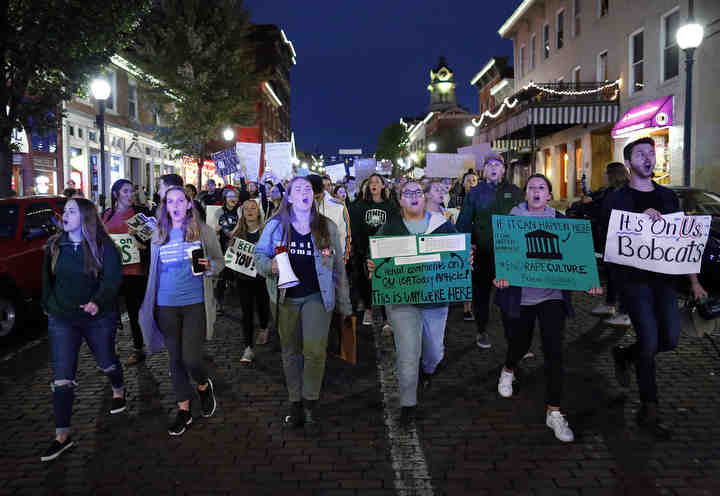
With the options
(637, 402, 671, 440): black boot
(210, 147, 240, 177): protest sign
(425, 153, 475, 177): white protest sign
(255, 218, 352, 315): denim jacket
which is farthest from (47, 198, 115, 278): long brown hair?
(425, 153, 475, 177): white protest sign

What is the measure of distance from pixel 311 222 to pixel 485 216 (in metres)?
2.79

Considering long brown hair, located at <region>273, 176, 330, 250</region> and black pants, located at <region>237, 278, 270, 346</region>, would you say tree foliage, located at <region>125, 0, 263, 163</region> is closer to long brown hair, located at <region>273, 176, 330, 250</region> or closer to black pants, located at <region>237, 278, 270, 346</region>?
black pants, located at <region>237, 278, 270, 346</region>

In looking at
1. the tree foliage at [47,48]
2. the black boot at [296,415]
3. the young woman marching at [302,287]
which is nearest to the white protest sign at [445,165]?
the tree foliage at [47,48]

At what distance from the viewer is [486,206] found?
7.00m

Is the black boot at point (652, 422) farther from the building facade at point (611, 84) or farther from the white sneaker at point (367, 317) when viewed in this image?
the building facade at point (611, 84)

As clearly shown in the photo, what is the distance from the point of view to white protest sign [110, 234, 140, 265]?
6.68m

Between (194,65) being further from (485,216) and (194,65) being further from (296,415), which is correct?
(296,415)

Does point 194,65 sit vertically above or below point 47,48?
above

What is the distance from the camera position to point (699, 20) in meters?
18.4

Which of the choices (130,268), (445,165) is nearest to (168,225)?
(130,268)

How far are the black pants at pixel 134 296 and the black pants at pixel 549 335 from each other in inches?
161

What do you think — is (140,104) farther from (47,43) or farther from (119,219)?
(119,219)

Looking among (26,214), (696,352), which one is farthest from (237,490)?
(26,214)

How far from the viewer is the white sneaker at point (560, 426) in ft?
14.7
